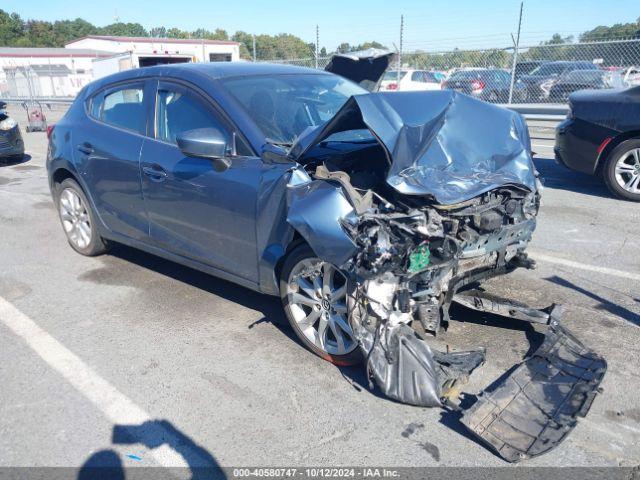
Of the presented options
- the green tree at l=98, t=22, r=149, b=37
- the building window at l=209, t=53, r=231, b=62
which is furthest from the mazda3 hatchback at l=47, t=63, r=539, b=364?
the green tree at l=98, t=22, r=149, b=37

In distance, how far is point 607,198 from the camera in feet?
23.3

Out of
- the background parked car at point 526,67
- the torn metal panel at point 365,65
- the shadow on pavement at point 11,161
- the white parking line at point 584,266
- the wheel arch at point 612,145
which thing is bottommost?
the shadow on pavement at point 11,161

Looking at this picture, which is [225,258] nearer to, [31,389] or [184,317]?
[184,317]

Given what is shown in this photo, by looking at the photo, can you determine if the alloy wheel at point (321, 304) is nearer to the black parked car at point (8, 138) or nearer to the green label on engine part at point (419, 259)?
the green label on engine part at point (419, 259)

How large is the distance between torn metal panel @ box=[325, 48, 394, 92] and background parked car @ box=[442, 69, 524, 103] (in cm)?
872

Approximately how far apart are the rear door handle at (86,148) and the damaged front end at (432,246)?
2368 mm

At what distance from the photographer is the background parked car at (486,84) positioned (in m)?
13.6

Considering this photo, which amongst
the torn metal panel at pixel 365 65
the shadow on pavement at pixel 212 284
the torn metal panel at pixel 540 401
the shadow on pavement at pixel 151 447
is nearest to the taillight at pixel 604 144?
the torn metal panel at pixel 365 65

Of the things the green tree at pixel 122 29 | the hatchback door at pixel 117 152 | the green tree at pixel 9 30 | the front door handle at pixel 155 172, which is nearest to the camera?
the front door handle at pixel 155 172

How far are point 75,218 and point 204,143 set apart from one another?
8.70ft

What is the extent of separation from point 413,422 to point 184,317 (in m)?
2.02

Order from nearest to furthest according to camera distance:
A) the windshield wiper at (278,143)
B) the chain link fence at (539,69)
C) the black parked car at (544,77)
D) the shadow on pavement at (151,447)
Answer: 1. the shadow on pavement at (151,447)
2. the windshield wiper at (278,143)
3. the chain link fence at (539,69)
4. the black parked car at (544,77)

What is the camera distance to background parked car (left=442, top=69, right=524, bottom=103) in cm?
1362

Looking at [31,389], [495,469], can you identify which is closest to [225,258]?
[31,389]
